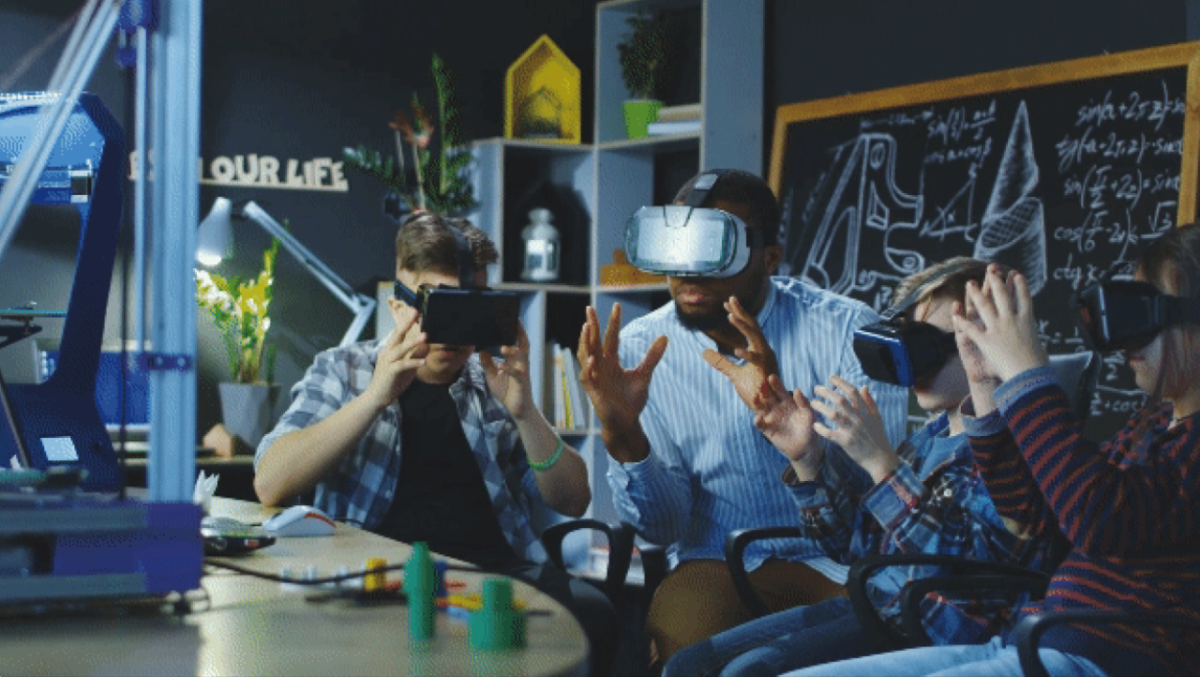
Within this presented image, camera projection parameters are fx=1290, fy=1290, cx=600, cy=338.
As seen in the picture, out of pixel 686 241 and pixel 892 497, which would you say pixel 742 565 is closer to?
pixel 892 497

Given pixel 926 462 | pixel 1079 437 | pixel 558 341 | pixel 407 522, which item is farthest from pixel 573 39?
pixel 1079 437

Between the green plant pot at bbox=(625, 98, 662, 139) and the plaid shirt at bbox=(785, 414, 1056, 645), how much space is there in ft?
7.59

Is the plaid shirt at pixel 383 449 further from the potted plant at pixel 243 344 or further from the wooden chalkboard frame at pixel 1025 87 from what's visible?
the wooden chalkboard frame at pixel 1025 87

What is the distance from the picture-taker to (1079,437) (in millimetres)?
1634

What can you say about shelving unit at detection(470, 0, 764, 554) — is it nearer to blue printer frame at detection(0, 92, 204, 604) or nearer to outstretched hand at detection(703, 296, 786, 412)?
outstretched hand at detection(703, 296, 786, 412)

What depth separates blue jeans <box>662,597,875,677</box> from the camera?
197 centimetres

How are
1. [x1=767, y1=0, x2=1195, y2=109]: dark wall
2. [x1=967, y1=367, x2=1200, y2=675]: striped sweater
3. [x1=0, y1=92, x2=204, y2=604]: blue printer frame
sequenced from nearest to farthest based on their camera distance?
1. [x1=0, y1=92, x2=204, y2=604]: blue printer frame
2. [x1=967, y1=367, x2=1200, y2=675]: striped sweater
3. [x1=767, y1=0, x2=1195, y2=109]: dark wall

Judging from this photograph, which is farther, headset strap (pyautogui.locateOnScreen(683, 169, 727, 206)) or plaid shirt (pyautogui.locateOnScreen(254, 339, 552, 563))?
plaid shirt (pyautogui.locateOnScreen(254, 339, 552, 563))

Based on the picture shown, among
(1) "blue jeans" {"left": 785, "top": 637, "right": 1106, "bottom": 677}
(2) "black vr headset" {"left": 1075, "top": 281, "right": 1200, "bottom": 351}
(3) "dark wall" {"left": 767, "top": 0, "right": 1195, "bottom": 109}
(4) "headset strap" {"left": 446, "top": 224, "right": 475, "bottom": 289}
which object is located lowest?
(1) "blue jeans" {"left": 785, "top": 637, "right": 1106, "bottom": 677}

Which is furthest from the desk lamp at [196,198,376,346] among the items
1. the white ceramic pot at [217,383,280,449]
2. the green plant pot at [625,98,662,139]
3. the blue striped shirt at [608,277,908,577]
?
the blue striped shirt at [608,277,908,577]

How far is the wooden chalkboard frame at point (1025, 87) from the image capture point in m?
3.08

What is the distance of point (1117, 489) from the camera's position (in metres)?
1.59

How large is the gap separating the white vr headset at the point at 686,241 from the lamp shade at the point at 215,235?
2111 mm

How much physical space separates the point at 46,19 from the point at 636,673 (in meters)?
2.65
